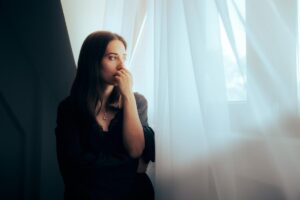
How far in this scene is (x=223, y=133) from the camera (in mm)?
510

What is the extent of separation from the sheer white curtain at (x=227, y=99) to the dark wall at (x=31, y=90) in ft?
1.84

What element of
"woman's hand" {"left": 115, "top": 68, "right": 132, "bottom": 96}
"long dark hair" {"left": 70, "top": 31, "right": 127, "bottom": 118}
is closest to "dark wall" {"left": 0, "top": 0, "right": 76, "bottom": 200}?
"long dark hair" {"left": 70, "top": 31, "right": 127, "bottom": 118}

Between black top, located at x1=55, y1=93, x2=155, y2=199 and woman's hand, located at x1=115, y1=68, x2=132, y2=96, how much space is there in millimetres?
61

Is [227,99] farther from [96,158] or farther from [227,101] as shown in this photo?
[96,158]

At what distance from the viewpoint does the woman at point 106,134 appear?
2.11ft

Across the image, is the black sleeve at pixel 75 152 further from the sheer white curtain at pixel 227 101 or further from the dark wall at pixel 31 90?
the dark wall at pixel 31 90

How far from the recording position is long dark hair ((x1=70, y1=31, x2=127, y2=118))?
675mm

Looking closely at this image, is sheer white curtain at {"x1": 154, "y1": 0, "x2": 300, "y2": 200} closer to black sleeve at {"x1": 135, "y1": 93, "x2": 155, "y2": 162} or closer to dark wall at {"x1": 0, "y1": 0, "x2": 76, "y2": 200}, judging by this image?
black sleeve at {"x1": 135, "y1": 93, "x2": 155, "y2": 162}

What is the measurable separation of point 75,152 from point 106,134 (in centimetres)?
9

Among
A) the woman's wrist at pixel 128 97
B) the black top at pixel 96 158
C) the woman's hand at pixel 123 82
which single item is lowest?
the black top at pixel 96 158

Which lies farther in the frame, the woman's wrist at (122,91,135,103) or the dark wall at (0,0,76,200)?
the dark wall at (0,0,76,200)

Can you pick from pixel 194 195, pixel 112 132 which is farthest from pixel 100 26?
pixel 194 195

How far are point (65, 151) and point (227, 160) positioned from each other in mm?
407

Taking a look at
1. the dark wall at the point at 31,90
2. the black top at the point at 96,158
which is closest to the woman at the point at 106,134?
the black top at the point at 96,158
